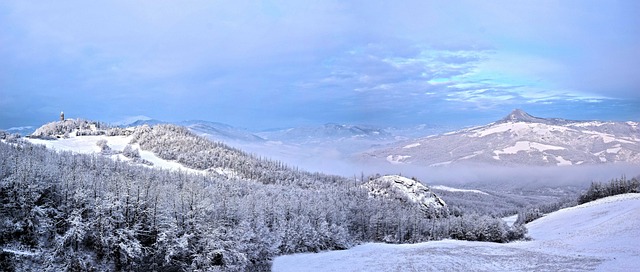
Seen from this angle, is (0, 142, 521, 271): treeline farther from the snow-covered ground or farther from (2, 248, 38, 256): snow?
the snow-covered ground

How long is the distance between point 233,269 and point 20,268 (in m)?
30.5

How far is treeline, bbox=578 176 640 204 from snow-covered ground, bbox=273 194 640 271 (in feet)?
201

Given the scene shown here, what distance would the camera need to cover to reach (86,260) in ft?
217

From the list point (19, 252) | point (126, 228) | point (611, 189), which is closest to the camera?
point (19, 252)

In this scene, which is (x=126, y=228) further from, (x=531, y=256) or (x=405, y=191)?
(x=405, y=191)

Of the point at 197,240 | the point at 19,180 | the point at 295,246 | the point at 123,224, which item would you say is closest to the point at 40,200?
the point at 19,180

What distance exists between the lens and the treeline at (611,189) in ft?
498

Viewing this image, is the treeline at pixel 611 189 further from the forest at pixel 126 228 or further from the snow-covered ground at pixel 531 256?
the forest at pixel 126 228

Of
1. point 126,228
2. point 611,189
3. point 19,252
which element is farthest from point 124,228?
point 611,189

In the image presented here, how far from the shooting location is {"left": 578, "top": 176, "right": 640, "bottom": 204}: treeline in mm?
151750

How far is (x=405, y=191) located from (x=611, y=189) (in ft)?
238

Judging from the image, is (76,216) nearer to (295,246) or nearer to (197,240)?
(197,240)

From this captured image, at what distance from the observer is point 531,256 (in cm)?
7412

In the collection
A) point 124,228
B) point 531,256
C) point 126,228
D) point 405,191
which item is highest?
point 405,191
